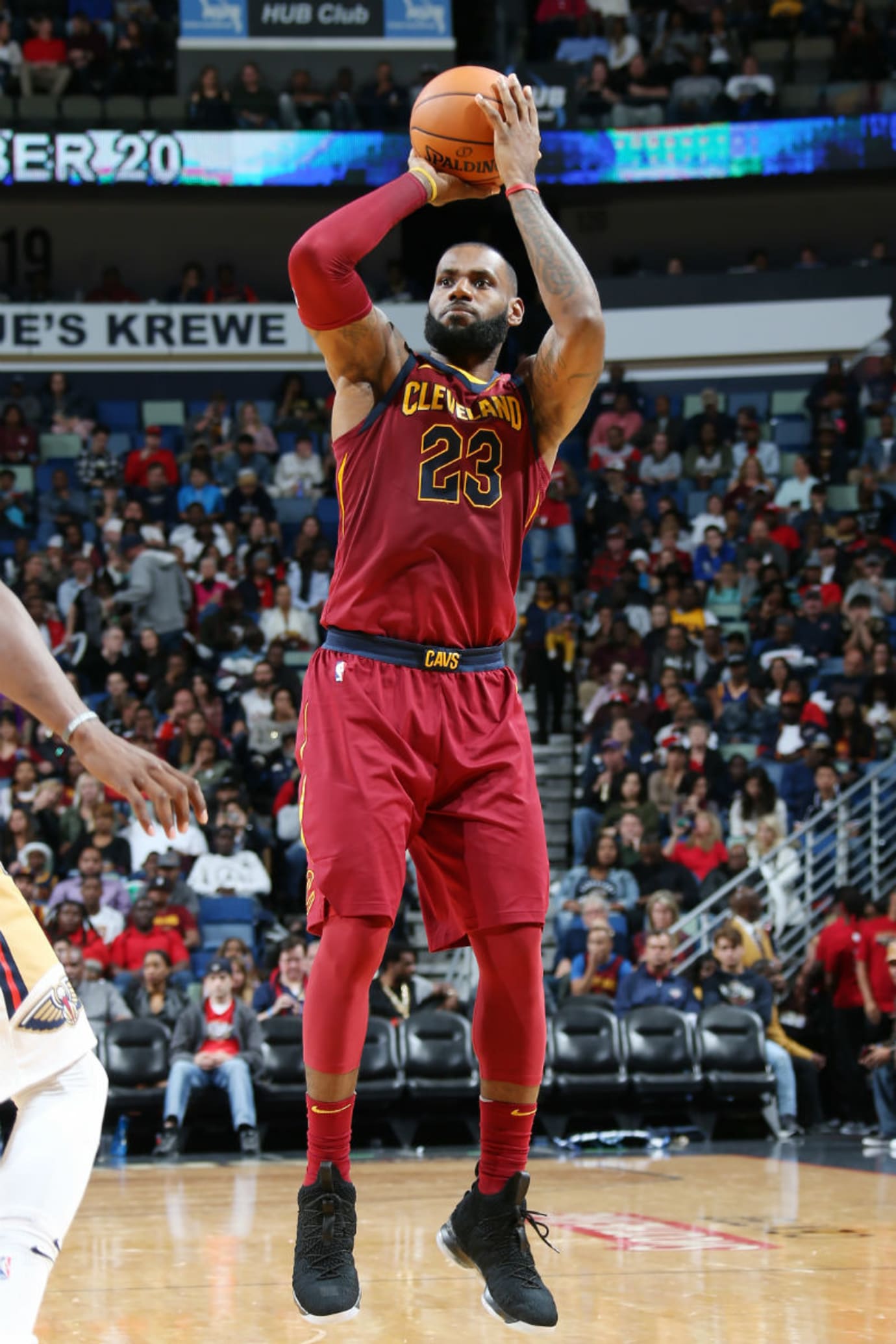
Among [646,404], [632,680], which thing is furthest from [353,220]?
[646,404]

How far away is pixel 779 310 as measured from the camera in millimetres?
21484

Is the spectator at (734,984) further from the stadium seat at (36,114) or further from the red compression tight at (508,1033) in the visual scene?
the stadium seat at (36,114)

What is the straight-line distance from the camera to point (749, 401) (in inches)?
830

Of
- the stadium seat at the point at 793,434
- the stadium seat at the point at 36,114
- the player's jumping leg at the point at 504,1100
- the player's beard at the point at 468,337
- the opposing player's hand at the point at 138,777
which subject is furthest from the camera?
the stadium seat at the point at 36,114

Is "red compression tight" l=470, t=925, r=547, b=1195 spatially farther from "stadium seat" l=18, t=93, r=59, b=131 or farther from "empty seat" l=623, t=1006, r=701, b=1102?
"stadium seat" l=18, t=93, r=59, b=131

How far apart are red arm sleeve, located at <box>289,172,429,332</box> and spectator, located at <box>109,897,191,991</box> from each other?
27.0 feet

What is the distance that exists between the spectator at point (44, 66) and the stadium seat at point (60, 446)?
4.50 m

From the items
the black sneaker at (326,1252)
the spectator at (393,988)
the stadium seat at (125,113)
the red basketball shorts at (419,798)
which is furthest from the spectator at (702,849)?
the stadium seat at (125,113)

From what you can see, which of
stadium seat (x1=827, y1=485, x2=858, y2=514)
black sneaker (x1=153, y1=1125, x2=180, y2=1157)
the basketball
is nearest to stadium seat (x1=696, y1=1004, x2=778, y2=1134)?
black sneaker (x1=153, y1=1125, x2=180, y2=1157)

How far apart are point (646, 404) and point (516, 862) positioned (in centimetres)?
1708

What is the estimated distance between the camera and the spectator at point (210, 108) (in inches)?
825

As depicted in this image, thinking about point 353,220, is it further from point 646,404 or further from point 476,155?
point 646,404

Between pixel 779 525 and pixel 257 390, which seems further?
pixel 257 390

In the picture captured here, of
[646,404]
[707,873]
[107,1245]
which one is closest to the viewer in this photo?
[107,1245]
